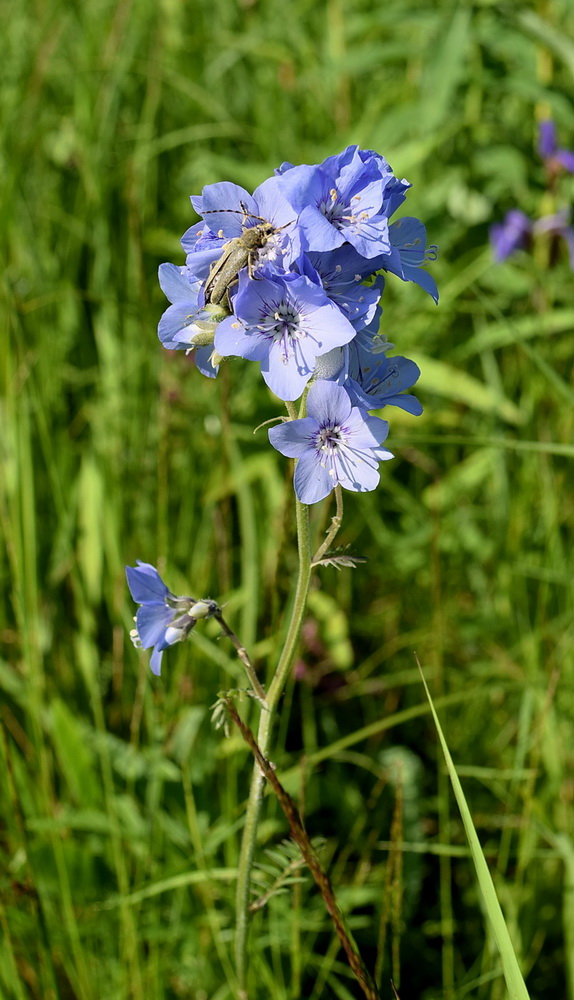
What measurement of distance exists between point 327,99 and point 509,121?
0.87m

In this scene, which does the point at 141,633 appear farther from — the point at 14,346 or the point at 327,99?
the point at 327,99

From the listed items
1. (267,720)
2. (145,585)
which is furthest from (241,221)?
(267,720)

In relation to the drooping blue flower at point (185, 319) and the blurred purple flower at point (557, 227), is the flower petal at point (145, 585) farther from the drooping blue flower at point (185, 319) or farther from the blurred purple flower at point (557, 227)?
the blurred purple flower at point (557, 227)

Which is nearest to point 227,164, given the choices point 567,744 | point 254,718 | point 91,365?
point 91,365

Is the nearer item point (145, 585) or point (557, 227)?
point (145, 585)

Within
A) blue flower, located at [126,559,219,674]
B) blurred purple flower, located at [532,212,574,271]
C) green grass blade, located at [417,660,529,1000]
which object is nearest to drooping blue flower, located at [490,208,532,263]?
blurred purple flower, located at [532,212,574,271]

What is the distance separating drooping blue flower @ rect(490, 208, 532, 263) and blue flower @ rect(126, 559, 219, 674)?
2.30 metres

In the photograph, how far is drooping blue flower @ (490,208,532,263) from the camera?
3.19 m

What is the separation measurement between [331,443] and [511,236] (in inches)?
89.2

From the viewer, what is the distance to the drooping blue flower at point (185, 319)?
1292mm

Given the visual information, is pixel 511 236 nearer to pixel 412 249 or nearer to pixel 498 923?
pixel 412 249

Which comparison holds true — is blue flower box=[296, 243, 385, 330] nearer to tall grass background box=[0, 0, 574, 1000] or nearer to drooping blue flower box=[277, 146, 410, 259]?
drooping blue flower box=[277, 146, 410, 259]

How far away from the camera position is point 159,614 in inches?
51.7

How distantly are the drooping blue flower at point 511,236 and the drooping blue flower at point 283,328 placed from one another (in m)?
2.21
